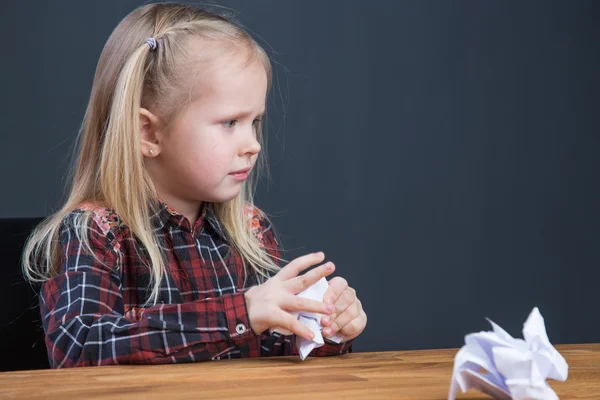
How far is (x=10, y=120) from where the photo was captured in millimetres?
2469

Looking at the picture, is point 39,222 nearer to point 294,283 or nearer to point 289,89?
point 294,283

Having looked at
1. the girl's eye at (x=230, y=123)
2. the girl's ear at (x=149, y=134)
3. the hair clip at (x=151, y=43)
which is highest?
the hair clip at (x=151, y=43)

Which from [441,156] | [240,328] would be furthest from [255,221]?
[441,156]

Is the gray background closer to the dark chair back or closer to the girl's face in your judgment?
the girl's face

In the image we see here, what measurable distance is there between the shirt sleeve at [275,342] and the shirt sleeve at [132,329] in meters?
0.15

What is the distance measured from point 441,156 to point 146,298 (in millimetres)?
1744

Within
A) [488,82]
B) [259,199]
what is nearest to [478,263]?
[488,82]

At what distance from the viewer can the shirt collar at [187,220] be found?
1493 millimetres

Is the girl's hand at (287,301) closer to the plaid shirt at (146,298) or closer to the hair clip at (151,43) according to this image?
the plaid shirt at (146,298)

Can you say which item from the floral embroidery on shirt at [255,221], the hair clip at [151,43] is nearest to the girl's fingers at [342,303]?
the floral embroidery on shirt at [255,221]

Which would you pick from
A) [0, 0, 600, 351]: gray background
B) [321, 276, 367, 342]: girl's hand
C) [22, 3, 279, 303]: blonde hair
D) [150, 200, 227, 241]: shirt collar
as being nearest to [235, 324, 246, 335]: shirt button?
[321, 276, 367, 342]: girl's hand

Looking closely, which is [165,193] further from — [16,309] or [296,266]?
[296,266]

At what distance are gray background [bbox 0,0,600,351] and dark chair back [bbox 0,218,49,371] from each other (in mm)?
1414

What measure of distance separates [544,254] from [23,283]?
2.13m
